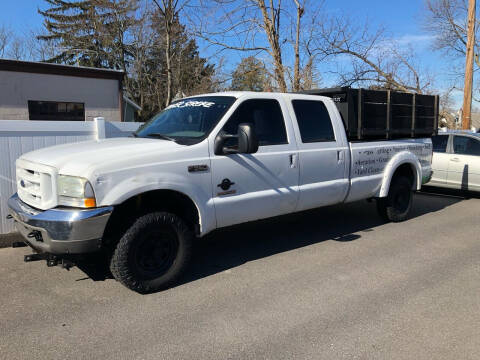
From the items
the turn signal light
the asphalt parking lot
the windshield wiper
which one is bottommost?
the asphalt parking lot

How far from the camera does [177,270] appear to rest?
4.29 meters

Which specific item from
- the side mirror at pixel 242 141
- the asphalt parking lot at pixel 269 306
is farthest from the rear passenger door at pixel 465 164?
the side mirror at pixel 242 141

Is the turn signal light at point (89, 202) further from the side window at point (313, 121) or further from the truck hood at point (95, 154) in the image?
the side window at point (313, 121)

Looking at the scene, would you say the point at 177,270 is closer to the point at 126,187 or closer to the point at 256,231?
the point at 126,187

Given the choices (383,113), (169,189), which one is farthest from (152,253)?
(383,113)

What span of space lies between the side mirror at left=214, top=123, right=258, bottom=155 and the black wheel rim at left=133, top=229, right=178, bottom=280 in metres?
0.99

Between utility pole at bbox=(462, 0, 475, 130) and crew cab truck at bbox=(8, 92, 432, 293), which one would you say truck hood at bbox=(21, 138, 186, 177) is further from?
utility pole at bbox=(462, 0, 475, 130)

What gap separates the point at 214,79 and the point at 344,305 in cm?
1213

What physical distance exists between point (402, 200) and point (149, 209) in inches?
185

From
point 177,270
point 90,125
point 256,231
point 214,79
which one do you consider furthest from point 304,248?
point 214,79

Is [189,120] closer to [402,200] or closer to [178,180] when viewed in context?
[178,180]

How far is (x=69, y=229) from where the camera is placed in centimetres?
359

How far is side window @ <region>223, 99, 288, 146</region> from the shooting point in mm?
4750

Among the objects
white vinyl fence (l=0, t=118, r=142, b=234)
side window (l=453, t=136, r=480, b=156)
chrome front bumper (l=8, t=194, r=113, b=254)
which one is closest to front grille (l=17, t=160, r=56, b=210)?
chrome front bumper (l=8, t=194, r=113, b=254)
